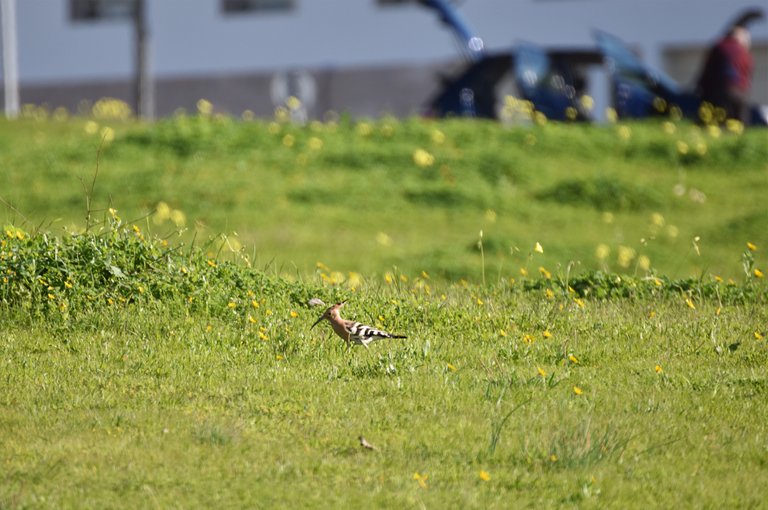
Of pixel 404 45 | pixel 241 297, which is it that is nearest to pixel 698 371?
pixel 241 297

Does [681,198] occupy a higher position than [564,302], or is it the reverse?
[564,302]

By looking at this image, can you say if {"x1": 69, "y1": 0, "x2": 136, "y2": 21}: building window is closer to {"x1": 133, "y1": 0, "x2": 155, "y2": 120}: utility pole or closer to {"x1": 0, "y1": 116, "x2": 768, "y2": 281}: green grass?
{"x1": 133, "y1": 0, "x2": 155, "y2": 120}: utility pole

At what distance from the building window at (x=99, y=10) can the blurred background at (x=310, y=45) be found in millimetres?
28

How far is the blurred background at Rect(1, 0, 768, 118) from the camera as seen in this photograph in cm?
2995

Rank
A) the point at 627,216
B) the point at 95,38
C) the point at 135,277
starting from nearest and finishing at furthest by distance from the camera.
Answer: the point at 135,277 < the point at 627,216 < the point at 95,38

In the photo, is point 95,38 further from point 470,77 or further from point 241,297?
point 241,297

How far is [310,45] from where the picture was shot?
1307 inches

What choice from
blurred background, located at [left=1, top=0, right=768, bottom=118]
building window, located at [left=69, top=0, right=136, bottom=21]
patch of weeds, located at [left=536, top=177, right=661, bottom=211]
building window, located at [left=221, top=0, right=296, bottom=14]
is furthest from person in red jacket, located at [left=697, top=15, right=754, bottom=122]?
building window, located at [left=69, top=0, right=136, bottom=21]

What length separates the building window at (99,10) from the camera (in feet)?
118

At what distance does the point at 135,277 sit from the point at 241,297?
0.63m

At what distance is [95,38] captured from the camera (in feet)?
118

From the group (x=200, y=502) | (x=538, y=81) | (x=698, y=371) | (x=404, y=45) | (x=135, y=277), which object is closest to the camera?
(x=200, y=502)

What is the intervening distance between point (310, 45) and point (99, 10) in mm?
6835

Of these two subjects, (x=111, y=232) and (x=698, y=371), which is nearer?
(x=698, y=371)
